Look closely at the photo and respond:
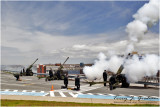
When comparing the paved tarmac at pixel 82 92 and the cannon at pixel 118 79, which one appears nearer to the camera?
the cannon at pixel 118 79

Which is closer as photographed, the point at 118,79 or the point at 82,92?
the point at 118,79

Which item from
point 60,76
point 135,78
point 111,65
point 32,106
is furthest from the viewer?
point 60,76

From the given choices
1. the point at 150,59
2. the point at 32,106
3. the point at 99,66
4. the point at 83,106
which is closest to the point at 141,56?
the point at 150,59

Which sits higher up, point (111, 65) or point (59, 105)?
point (111, 65)

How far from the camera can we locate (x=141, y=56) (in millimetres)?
18109

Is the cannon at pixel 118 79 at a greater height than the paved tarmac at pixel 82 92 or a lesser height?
greater

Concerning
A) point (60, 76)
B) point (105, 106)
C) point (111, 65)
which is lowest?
point (105, 106)

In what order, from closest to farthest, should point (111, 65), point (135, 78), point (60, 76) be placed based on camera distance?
point (135, 78)
point (111, 65)
point (60, 76)

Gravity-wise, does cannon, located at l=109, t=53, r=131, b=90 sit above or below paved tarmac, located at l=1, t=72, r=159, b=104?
above

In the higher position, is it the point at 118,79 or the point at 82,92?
the point at 118,79

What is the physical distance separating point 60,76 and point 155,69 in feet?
59.3

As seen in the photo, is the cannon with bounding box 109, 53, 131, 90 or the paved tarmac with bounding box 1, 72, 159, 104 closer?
the cannon with bounding box 109, 53, 131, 90

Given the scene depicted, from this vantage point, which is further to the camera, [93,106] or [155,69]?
[155,69]

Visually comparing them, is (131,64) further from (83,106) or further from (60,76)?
(60,76)
